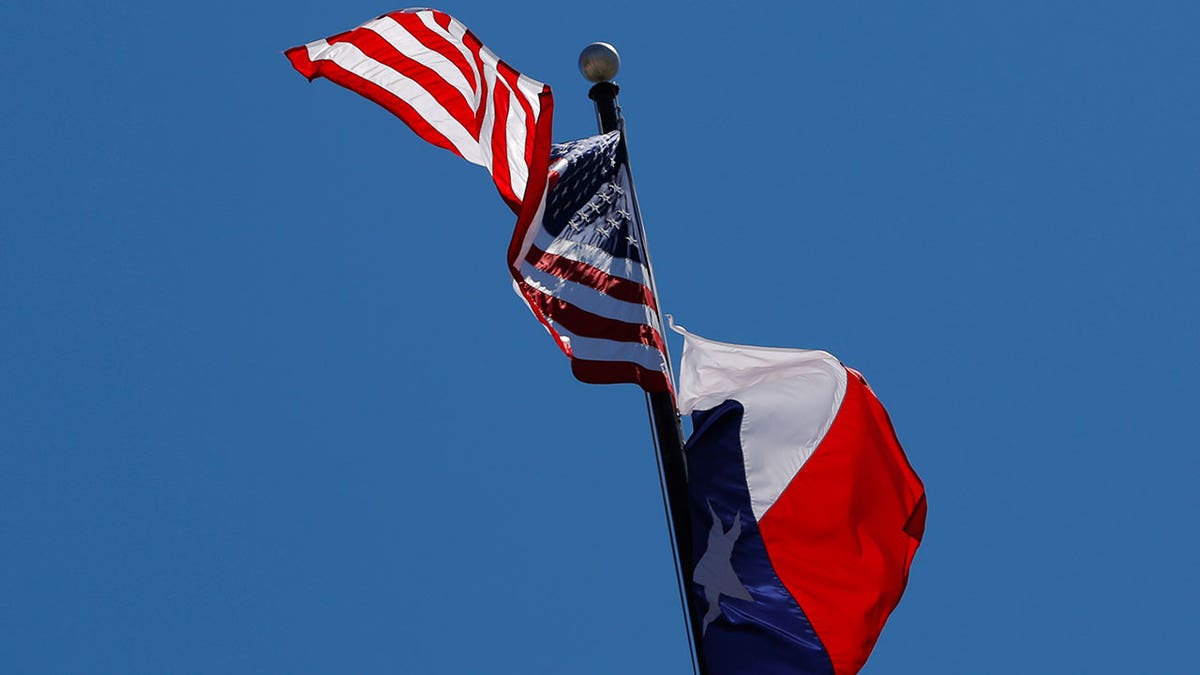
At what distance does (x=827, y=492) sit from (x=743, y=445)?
80cm

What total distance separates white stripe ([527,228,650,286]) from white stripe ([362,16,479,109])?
2030 millimetres

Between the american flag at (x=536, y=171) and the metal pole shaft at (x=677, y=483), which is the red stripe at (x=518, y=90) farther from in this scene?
the metal pole shaft at (x=677, y=483)

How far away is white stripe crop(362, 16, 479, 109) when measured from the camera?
44.4 ft

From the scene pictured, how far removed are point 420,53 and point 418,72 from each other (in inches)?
7.0

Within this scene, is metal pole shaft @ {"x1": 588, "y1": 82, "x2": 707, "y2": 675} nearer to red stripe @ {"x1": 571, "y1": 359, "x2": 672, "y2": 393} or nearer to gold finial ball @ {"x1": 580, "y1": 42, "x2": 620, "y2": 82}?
red stripe @ {"x1": 571, "y1": 359, "x2": 672, "y2": 393}

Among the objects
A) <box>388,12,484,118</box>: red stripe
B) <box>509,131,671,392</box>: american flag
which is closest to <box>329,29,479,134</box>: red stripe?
<box>388,12,484,118</box>: red stripe

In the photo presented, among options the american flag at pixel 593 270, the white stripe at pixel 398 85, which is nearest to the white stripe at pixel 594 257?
the american flag at pixel 593 270

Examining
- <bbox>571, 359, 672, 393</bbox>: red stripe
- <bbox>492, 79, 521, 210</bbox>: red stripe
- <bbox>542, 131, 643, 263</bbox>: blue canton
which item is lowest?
<bbox>571, 359, 672, 393</bbox>: red stripe

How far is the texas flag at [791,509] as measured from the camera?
11445 mm

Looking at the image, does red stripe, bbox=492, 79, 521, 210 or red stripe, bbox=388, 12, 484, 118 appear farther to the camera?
red stripe, bbox=388, 12, 484, 118

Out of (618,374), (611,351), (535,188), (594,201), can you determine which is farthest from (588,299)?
(594,201)

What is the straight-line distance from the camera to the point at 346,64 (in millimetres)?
13750

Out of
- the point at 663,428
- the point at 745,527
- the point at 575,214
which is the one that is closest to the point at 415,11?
the point at 575,214

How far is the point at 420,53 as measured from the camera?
13.7 metres
